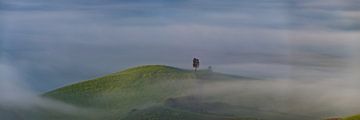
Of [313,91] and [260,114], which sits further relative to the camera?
[260,114]

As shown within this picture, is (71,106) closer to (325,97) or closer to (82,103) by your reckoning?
(82,103)

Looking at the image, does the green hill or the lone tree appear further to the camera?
the green hill

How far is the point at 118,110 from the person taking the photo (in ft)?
141

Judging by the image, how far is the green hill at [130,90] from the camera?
4244cm

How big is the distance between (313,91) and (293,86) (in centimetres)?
155

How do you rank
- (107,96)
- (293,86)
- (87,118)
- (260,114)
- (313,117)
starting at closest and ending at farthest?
1. (293,86)
2. (313,117)
3. (260,114)
4. (87,118)
5. (107,96)

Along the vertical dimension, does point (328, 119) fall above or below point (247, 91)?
below

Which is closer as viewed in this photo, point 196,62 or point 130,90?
point 196,62

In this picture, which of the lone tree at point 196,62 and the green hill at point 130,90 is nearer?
the lone tree at point 196,62

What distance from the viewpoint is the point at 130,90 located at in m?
45.0

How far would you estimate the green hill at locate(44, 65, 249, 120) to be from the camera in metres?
42.4

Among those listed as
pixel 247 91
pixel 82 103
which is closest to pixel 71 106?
pixel 82 103

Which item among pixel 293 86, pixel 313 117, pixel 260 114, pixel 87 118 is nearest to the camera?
pixel 293 86

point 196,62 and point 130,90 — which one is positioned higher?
point 130,90
